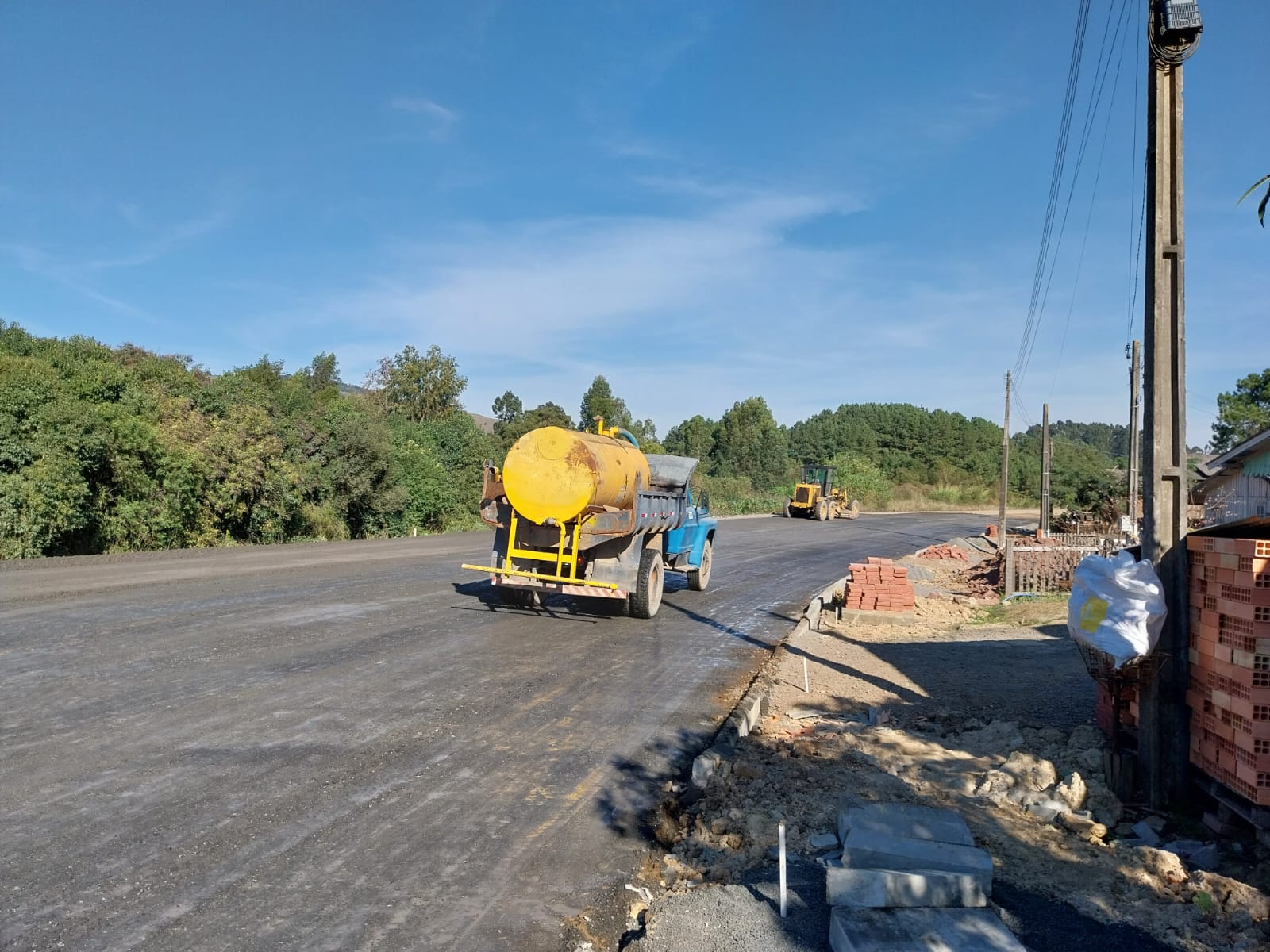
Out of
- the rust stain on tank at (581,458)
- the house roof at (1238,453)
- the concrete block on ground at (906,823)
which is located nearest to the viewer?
the concrete block on ground at (906,823)

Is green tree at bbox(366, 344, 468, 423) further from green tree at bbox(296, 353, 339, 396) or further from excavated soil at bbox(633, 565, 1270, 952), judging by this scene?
excavated soil at bbox(633, 565, 1270, 952)

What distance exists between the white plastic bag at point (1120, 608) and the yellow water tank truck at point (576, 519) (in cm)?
692

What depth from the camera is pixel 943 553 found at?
28.5 metres

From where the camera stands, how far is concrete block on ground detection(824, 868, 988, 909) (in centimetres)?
414

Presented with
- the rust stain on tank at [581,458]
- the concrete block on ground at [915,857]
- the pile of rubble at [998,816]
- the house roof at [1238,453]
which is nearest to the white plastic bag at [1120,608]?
the pile of rubble at [998,816]

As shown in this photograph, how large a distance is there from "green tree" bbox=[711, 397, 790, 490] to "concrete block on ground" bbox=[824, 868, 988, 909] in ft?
236

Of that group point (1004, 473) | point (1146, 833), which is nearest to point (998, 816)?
point (1146, 833)

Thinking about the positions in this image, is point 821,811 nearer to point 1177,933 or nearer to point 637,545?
point 1177,933

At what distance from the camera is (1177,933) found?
4.25 m

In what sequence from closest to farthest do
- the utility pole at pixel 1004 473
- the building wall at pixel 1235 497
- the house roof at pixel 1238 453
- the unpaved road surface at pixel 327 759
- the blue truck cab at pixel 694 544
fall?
the unpaved road surface at pixel 327 759 → the blue truck cab at pixel 694 544 → the house roof at pixel 1238 453 → the building wall at pixel 1235 497 → the utility pole at pixel 1004 473


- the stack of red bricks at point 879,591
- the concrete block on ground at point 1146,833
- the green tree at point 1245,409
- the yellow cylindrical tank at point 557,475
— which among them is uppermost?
the green tree at point 1245,409

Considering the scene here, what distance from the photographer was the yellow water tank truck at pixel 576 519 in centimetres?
1227

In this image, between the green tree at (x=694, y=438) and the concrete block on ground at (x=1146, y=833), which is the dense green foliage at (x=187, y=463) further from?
the green tree at (x=694, y=438)

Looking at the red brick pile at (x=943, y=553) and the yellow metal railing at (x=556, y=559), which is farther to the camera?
the red brick pile at (x=943, y=553)
